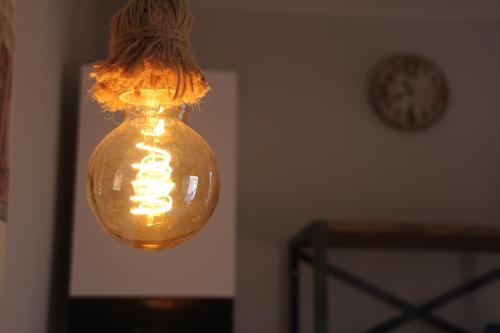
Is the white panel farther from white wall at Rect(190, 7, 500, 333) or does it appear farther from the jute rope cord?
the jute rope cord

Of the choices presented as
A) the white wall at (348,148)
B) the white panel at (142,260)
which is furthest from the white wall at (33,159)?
the white wall at (348,148)

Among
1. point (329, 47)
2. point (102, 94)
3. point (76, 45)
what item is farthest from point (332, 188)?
point (102, 94)

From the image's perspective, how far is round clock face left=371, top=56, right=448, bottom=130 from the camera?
2863 mm

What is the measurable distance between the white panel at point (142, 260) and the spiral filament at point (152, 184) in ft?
4.97

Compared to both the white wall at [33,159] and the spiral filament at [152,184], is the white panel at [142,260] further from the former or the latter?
the spiral filament at [152,184]

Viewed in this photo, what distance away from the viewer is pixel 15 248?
5.68 ft

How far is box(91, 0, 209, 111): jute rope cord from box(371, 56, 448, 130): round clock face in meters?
2.14

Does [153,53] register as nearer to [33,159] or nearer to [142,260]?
[33,159]

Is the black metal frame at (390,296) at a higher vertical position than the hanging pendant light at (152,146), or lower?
lower

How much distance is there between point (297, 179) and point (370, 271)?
0.48 m

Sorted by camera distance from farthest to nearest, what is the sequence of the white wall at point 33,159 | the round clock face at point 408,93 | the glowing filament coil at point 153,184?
the round clock face at point 408,93 < the white wall at point 33,159 < the glowing filament coil at point 153,184

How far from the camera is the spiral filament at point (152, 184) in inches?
29.6

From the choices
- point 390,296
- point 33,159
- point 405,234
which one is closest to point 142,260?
point 33,159

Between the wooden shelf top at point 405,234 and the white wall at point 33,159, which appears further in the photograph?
the wooden shelf top at point 405,234
